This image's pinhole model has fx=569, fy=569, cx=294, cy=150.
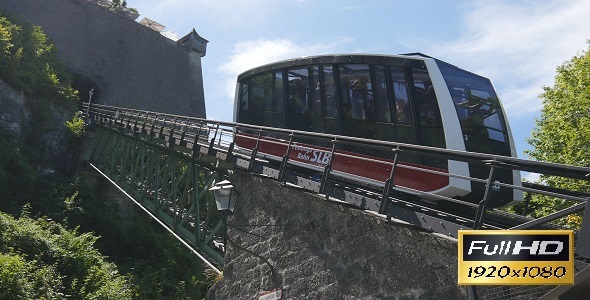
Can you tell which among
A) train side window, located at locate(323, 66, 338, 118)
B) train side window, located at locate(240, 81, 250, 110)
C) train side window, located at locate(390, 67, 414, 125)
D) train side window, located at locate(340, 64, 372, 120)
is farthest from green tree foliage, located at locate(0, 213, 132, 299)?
train side window, located at locate(390, 67, 414, 125)

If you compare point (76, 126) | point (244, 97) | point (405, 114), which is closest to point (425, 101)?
point (405, 114)

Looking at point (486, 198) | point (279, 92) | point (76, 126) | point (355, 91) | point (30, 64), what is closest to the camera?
point (486, 198)

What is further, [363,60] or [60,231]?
[60,231]

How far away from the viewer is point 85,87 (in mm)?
33375

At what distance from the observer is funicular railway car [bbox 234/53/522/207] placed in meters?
9.73

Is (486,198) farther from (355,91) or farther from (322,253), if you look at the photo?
(355,91)

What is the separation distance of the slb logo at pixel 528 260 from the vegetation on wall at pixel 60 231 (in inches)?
407

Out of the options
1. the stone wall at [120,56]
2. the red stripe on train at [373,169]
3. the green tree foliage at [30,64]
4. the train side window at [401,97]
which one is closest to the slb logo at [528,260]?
the red stripe on train at [373,169]

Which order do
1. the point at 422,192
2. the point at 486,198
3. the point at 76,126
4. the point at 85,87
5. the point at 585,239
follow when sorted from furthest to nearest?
the point at 85,87 < the point at 76,126 < the point at 422,192 < the point at 486,198 < the point at 585,239

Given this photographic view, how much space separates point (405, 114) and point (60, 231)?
1122 cm

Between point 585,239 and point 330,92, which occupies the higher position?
point 330,92

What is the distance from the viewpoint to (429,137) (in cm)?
998

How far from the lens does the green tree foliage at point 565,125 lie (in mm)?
18000

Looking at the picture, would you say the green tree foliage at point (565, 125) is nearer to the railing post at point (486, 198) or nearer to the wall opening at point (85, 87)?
the railing post at point (486, 198)
